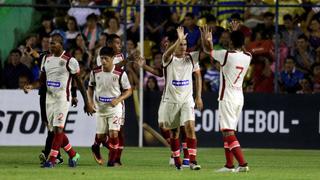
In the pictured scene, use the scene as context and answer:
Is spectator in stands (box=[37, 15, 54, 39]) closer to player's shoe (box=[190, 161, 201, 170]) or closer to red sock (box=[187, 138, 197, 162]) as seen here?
red sock (box=[187, 138, 197, 162])

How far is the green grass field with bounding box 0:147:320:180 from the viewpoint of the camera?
18.7 meters

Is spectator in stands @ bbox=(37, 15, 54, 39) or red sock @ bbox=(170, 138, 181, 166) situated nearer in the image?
red sock @ bbox=(170, 138, 181, 166)

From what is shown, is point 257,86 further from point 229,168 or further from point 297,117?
point 229,168

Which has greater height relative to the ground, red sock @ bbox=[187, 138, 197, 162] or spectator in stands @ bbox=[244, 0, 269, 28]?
spectator in stands @ bbox=[244, 0, 269, 28]

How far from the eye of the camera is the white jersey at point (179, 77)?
21094 millimetres

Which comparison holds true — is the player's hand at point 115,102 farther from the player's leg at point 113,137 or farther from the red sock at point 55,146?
the red sock at point 55,146

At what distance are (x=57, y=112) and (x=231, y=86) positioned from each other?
11.2ft

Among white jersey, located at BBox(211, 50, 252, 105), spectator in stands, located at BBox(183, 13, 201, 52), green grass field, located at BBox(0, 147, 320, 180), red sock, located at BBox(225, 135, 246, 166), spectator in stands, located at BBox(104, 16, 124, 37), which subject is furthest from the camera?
spectator in stands, located at BBox(104, 16, 124, 37)

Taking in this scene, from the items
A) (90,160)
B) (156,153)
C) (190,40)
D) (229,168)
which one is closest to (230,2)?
(190,40)

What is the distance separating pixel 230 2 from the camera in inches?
1196

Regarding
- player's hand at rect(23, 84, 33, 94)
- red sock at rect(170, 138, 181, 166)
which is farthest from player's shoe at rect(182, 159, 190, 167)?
player's hand at rect(23, 84, 33, 94)

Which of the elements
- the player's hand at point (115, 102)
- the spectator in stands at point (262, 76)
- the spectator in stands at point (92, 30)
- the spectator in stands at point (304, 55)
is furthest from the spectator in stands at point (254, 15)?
the player's hand at point (115, 102)

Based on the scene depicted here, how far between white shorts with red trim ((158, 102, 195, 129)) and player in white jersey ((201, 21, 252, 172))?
47.1 inches

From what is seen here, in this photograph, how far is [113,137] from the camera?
21766 millimetres
